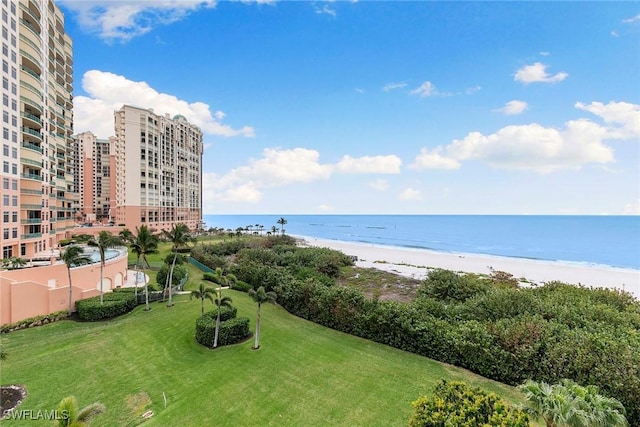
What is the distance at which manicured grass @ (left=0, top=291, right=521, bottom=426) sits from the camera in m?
12.7

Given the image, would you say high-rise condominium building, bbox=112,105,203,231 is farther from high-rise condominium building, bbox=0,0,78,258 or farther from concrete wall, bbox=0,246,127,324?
concrete wall, bbox=0,246,127,324

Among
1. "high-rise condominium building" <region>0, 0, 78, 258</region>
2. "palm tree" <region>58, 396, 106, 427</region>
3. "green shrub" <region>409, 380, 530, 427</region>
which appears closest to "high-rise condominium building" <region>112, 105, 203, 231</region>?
"high-rise condominium building" <region>0, 0, 78, 258</region>

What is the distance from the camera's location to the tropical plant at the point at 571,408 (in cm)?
741

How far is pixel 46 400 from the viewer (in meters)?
14.0

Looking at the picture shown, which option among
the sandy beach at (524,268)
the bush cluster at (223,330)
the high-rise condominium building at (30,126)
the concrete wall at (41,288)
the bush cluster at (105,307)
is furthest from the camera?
Answer: the sandy beach at (524,268)

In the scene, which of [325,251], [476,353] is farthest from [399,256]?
[476,353]

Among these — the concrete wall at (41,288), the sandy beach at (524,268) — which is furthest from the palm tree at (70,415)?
the sandy beach at (524,268)

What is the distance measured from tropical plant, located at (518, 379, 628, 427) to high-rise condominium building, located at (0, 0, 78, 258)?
39.6 metres

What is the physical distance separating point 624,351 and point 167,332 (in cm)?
2384

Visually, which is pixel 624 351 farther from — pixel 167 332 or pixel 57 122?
pixel 57 122

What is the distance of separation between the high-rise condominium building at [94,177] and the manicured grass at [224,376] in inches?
3089

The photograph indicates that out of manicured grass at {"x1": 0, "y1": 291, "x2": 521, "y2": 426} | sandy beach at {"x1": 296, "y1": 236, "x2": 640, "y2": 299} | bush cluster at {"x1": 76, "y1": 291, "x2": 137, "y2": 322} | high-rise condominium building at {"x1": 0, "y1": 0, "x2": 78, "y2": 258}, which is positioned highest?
high-rise condominium building at {"x1": 0, "y1": 0, "x2": 78, "y2": 258}

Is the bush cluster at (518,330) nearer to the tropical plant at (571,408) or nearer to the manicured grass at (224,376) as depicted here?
the manicured grass at (224,376)

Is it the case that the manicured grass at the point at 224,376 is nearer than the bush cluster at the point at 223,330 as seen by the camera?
Yes
